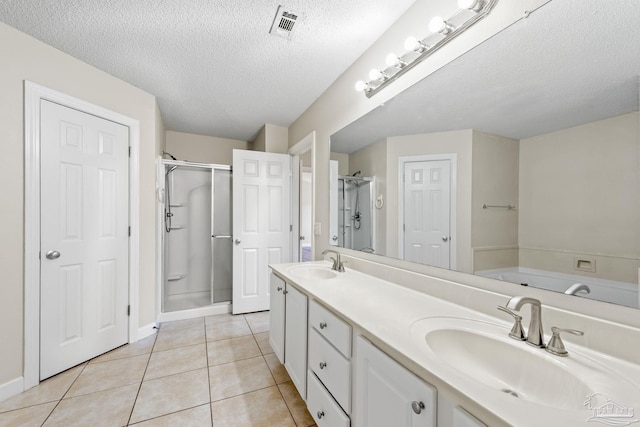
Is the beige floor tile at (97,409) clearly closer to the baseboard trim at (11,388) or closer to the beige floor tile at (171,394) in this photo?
the beige floor tile at (171,394)

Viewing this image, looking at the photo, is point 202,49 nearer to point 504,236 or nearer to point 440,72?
point 440,72

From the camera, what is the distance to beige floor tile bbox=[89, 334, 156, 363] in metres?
2.14

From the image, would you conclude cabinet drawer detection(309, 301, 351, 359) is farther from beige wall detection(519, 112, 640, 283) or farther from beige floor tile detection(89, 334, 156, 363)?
beige floor tile detection(89, 334, 156, 363)

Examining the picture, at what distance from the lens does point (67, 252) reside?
1958 mm

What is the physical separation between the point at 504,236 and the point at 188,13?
210 centimetres

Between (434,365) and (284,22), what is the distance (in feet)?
6.34

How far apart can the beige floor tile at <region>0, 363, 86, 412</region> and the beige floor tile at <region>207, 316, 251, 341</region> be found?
3.17ft

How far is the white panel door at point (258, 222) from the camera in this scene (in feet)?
10.2

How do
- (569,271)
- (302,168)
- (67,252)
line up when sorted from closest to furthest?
(569,271)
(67,252)
(302,168)

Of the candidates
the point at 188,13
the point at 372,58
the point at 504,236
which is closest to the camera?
the point at 504,236

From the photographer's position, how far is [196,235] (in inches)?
147

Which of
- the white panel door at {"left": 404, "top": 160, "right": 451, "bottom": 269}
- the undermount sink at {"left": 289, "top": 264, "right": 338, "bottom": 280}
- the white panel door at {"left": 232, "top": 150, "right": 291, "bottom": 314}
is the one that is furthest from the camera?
the white panel door at {"left": 232, "top": 150, "right": 291, "bottom": 314}

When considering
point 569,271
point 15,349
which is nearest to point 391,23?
point 569,271

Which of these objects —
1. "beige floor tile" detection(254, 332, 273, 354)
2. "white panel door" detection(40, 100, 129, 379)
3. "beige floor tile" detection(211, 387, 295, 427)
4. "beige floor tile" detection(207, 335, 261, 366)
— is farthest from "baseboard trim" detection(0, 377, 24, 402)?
"beige floor tile" detection(254, 332, 273, 354)
